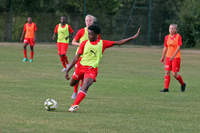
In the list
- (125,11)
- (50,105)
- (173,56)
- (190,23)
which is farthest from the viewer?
(125,11)

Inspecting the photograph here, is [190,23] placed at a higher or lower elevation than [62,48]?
higher

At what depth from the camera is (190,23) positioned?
45719 mm

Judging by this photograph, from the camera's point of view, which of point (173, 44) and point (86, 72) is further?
point (173, 44)

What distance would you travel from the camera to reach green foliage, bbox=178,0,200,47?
45.1 m

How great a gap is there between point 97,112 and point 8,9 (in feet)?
128

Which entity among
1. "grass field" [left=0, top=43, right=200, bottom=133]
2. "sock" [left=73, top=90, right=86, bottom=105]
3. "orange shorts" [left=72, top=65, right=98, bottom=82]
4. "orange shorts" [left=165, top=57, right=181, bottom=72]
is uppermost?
"orange shorts" [left=72, top=65, right=98, bottom=82]

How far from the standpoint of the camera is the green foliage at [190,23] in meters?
45.1

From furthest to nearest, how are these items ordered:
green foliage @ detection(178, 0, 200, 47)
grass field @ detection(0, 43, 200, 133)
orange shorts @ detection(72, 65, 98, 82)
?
green foliage @ detection(178, 0, 200, 47) → orange shorts @ detection(72, 65, 98, 82) → grass field @ detection(0, 43, 200, 133)

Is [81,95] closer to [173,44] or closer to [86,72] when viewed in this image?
[86,72]

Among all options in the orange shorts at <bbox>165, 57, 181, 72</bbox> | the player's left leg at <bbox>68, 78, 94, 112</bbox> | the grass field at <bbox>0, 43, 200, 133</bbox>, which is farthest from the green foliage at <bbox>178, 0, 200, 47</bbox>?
the player's left leg at <bbox>68, 78, 94, 112</bbox>

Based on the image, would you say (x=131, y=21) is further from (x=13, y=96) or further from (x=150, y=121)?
(x=150, y=121)

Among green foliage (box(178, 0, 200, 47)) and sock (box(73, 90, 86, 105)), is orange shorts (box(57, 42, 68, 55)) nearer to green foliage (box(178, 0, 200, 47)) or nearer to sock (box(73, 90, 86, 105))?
sock (box(73, 90, 86, 105))

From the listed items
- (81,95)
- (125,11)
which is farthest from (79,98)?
(125,11)

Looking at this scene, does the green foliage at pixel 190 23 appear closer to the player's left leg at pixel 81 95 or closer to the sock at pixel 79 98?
the player's left leg at pixel 81 95
